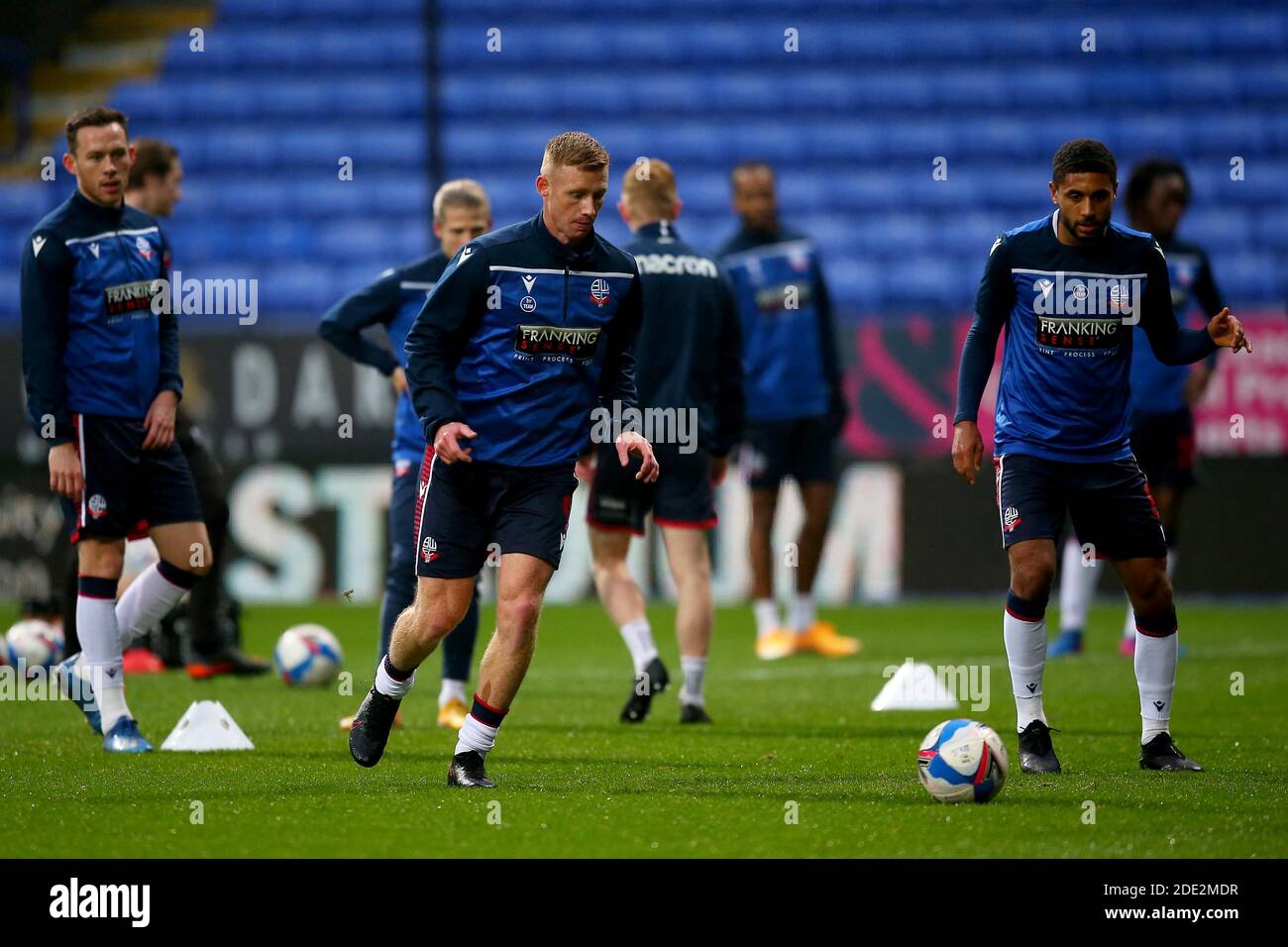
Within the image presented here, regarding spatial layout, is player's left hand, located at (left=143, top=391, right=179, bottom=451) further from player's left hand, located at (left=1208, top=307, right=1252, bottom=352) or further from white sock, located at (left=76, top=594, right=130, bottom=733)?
player's left hand, located at (left=1208, top=307, right=1252, bottom=352)

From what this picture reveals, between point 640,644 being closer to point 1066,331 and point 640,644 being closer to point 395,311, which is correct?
point 395,311

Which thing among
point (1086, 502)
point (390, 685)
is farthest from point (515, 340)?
point (1086, 502)

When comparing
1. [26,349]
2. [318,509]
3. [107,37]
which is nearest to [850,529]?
[318,509]

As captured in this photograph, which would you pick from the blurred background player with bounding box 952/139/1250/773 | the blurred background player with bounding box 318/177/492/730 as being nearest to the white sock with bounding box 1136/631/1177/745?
the blurred background player with bounding box 952/139/1250/773

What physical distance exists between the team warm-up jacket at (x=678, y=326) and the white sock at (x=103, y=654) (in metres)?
2.39

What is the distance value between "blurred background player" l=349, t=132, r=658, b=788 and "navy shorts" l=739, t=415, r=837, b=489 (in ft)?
17.0

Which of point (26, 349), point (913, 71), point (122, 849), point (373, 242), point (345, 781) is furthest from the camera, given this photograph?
point (913, 71)

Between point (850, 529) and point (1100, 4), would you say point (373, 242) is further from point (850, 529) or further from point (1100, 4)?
point (1100, 4)

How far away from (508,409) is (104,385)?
1.78 metres

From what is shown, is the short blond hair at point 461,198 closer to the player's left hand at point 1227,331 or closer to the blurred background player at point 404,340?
the blurred background player at point 404,340

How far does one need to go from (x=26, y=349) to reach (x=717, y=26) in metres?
15.3

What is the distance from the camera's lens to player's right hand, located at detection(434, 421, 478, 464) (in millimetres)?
5871

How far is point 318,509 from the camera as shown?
14.4m

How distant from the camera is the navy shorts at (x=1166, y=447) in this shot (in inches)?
408
